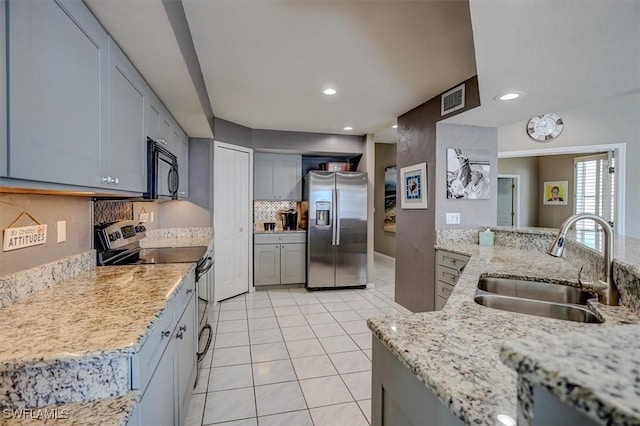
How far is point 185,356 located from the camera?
1745 millimetres

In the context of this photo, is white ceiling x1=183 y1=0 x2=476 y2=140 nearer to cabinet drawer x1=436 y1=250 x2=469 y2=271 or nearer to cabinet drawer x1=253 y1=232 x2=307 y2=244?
cabinet drawer x1=436 y1=250 x2=469 y2=271

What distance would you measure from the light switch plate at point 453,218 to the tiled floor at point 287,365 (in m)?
1.30

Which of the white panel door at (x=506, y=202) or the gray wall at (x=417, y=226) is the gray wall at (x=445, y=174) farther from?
the white panel door at (x=506, y=202)

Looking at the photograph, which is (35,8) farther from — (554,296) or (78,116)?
(554,296)

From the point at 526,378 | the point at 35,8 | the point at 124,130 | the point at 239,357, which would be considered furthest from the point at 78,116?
the point at 239,357

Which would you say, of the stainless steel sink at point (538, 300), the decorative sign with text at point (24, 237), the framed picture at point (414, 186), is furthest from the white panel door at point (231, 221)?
the stainless steel sink at point (538, 300)

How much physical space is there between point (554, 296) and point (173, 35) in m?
2.50

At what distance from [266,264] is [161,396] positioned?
3.34m

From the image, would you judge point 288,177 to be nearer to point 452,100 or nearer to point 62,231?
point 452,100

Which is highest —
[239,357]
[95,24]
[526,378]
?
[95,24]

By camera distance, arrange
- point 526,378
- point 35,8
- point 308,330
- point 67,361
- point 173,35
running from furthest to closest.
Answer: point 308,330 → point 173,35 → point 35,8 → point 67,361 → point 526,378

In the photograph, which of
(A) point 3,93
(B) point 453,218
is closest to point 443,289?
(B) point 453,218

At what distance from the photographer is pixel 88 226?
6.15ft

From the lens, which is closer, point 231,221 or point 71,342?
point 71,342
